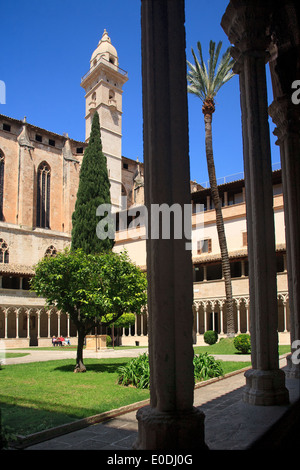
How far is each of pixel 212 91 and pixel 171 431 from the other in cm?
2163

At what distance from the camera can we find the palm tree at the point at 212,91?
861 inches

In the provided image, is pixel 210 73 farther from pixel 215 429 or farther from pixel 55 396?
pixel 215 429

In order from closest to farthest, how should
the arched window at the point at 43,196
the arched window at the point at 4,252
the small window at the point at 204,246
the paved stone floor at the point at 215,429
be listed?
the paved stone floor at the point at 215,429
the small window at the point at 204,246
the arched window at the point at 4,252
the arched window at the point at 43,196

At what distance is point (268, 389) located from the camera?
468 centimetres

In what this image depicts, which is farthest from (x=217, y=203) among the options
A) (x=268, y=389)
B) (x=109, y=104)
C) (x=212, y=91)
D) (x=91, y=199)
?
(x=109, y=104)

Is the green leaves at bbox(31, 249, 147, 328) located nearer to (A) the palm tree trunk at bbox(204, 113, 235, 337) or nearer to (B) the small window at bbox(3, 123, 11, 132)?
(A) the palm tree trunk at bbox(204, 113, 235, 337)

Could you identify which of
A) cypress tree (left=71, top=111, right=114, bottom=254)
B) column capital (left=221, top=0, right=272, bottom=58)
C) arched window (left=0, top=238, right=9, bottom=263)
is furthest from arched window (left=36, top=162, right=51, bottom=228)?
column capital (left=221, top=0, right=272, bottom=58)

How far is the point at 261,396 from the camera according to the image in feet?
15.3

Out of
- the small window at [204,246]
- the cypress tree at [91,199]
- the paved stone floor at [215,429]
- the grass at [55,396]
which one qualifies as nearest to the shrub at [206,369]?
the grass at [55,396]

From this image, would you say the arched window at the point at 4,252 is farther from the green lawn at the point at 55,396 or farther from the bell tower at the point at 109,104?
the green lawn at the point at 55,396

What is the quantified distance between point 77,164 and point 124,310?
3241 cm

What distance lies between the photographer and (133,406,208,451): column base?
2861 millimetres

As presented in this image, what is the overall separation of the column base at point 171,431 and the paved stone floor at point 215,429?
1.49 feet

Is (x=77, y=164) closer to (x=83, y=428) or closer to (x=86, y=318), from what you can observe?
(x=86, y=318)
